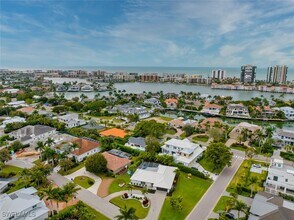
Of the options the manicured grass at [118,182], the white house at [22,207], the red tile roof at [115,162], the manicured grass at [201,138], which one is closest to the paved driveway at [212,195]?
the manicured grass at [118,182]

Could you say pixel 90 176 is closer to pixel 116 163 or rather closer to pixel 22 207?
pixel 116 163

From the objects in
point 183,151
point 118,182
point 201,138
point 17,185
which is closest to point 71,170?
point 17,185

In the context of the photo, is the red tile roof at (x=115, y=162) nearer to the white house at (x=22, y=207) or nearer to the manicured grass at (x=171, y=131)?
the white house at (x=22, y=207)

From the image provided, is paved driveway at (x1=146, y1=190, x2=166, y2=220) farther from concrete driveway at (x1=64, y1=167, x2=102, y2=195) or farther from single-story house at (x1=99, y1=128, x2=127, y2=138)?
single-story house at (x1=99, y1=128, x2=127, y2=138)

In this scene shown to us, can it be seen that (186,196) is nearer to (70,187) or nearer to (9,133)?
(70,187)

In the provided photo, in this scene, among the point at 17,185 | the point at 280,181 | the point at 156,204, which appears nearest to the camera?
the point at 156,204

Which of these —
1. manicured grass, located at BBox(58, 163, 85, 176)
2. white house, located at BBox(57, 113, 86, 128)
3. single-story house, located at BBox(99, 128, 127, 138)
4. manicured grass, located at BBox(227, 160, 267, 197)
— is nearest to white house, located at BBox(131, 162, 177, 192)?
manicured grass, located at BBox(227, 160, 267, 197)
